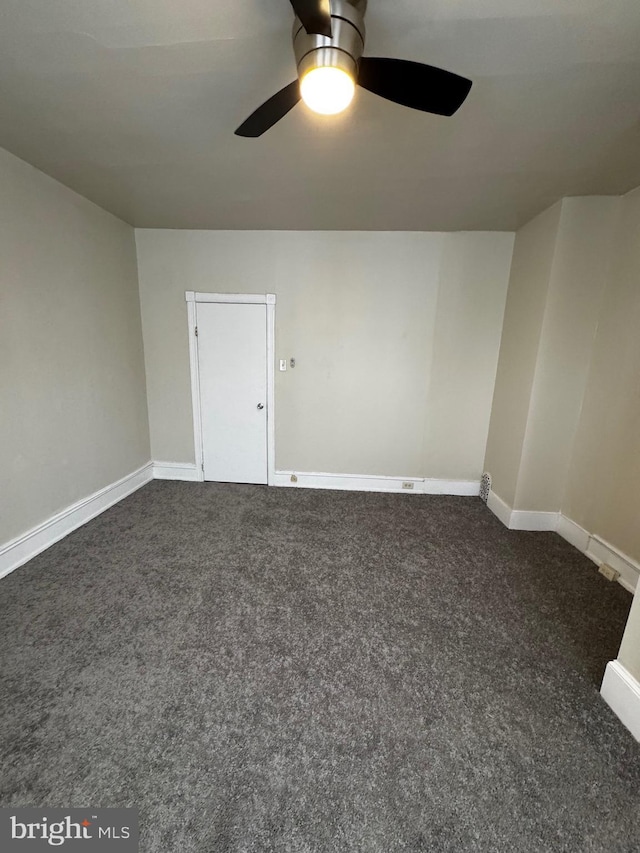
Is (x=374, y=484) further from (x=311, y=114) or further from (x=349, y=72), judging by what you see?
(x=349, y=72)

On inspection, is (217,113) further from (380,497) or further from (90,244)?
(380,497)

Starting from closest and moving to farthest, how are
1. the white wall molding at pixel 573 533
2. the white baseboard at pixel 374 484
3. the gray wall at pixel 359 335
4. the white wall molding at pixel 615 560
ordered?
the white wall molding at pixel 615 560
the white wall molding at pixel 573 533
the gray wall at pixel 359 335
the white baseboard at pixel 374 484

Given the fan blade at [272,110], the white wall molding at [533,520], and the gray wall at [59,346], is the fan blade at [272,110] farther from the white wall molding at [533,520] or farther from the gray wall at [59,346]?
the white wall molding at [533,520]

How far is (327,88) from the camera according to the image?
116 centimetres

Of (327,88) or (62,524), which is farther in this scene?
(62,524)

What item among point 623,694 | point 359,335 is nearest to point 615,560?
point 623,694

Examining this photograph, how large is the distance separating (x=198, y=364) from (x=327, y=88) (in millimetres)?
2730

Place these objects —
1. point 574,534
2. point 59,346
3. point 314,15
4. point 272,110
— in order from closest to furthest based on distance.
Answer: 1. point 314,15
2. point 272,110
3. point 59,346
4. point 574,534

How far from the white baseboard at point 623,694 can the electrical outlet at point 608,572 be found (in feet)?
3.54

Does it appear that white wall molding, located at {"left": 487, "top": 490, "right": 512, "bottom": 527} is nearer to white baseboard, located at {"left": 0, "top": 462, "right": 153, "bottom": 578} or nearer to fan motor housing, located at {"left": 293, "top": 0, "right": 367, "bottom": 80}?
fan motor housing, located at {"left": 293, "top": 0, "right": 367, "bottom": 80}

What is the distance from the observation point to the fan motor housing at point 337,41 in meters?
1.09

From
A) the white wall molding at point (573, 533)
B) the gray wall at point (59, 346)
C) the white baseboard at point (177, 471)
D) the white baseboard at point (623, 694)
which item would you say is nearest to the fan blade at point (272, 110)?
the gray wall at point (59, 346)

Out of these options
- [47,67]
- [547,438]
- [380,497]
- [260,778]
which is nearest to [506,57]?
[47,67]

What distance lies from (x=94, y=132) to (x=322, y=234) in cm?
186
